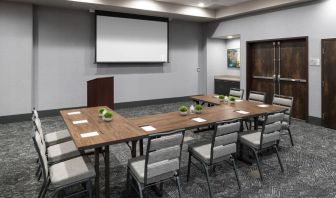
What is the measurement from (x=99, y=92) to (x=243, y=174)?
340 cm

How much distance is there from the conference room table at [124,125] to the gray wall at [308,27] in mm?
2504

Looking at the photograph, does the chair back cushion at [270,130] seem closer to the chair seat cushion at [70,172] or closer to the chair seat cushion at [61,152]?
the chair seat cushion at [70,172]

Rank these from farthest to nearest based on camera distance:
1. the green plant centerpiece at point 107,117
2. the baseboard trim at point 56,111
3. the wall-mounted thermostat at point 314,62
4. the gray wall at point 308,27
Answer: the baseboard trim at point 56,111 < the wall-mounted thermostat at point 314,62 < the gray wall at point 308,27 < the green plant centerpiece at point 107,117

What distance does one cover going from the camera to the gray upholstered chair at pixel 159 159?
2188mm

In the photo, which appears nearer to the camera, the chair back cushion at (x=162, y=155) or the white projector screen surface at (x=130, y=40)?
the chair back cushion at (x=162, y=155)

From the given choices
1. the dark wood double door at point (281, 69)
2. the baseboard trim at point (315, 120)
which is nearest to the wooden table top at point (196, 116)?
the baseboard trim at point (315, 120)

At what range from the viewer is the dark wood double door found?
6.08 metres

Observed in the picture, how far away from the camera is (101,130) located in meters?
2.73

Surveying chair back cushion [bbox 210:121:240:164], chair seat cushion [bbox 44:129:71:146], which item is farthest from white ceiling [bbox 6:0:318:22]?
chair back cushion [bbox 210:121:240:164]

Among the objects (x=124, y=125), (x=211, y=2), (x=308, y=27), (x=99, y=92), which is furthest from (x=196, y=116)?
(x=211, y=2)

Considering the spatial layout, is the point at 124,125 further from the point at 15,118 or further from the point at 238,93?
the point at 15,118

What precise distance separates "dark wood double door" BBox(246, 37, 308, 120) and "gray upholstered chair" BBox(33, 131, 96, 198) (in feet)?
18.0

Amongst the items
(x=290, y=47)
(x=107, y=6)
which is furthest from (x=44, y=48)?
(x=290, y=47)

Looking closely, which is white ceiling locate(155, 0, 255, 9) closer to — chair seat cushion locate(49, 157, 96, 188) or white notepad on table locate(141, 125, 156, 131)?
white notepad on table locate(141, 125, 156, 131)
